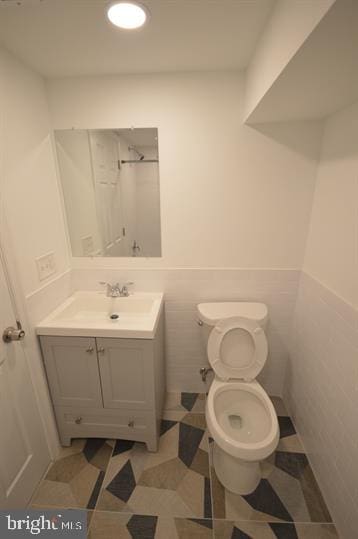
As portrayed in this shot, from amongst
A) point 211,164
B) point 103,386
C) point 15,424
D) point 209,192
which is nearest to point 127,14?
point 211,164

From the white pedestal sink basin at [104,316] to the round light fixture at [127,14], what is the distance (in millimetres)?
1317

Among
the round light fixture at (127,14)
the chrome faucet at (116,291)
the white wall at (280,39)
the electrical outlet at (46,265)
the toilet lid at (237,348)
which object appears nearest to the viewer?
the white wall at (280,39)

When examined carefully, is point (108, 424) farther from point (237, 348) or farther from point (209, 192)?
point (209, 192)

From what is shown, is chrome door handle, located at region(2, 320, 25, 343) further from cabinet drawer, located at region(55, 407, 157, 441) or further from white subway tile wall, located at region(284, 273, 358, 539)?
white subway tile wall, located at region(284, 273, 358, 539)

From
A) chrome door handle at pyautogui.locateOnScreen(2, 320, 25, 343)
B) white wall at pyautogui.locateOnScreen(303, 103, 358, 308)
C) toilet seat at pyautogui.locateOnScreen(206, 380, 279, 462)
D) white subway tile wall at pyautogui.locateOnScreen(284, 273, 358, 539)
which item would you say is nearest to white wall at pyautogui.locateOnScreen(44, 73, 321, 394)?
white wall at pyautogui.locateOnScreen(303, 103, 358, 308)

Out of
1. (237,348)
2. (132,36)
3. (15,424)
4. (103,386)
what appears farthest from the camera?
(237,348)

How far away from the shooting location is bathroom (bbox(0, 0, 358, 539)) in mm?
1025

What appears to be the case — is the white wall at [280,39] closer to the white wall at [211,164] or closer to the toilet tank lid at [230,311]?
the white wall at [211,164]

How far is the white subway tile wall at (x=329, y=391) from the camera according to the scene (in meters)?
1.02

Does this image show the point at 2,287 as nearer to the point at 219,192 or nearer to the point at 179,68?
the point at 219,192

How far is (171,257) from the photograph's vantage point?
5.24 feet

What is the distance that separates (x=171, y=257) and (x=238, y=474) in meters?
1.26

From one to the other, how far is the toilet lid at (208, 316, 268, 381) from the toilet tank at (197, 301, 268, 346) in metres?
0.03

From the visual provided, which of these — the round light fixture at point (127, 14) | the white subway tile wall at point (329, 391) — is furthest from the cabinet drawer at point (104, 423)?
the round light fixture at point (127, 14)
